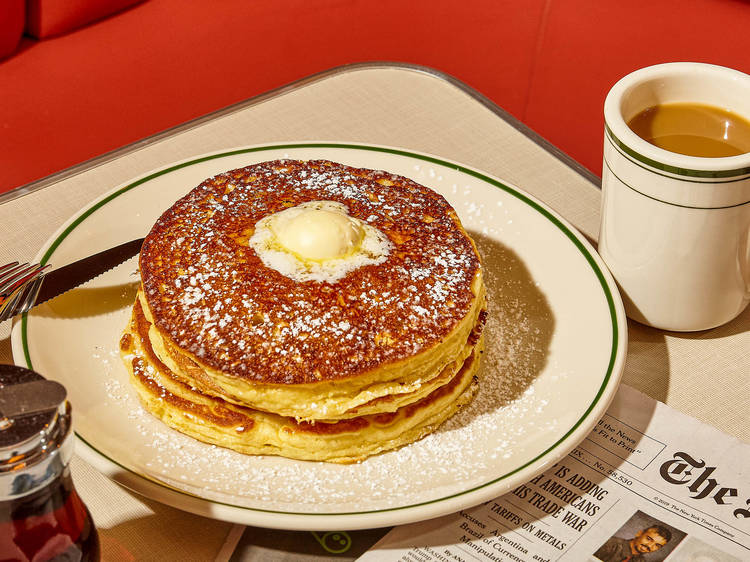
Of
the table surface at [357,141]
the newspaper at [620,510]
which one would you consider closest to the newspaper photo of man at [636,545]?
the newspaper at [620,510]

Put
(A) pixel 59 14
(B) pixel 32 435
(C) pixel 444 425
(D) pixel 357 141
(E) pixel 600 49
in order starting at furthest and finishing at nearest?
(E) pixel 600 49 → (A) pixel 59 14 → (D) pixel 357 141 → (C) pixel 444 425 → (B) pixel 32 435

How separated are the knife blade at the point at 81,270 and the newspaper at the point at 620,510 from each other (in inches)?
23.7

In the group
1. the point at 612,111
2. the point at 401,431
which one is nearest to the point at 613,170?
the point at 612,111

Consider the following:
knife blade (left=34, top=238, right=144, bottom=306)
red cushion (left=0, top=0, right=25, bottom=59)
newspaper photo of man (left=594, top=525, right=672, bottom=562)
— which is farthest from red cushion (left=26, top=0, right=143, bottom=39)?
newspaper photo of man (left=594, top=525, right=672, bottom=562)

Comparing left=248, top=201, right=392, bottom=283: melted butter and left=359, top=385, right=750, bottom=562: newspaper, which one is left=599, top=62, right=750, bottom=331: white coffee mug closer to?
left=359, top=385, right=750, bottom=562: newspaper

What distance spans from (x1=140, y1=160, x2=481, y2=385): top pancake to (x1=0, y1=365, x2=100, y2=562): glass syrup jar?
0.81 ft

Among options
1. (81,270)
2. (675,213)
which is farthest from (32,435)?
(675,213)

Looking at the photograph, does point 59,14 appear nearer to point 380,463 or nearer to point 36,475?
point 380,463

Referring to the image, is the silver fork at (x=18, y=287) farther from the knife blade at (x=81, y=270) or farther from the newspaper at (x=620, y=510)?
the newspaper at (x=620, y=510)

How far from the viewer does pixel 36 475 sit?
715mm

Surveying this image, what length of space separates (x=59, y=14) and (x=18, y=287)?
166 centimetres

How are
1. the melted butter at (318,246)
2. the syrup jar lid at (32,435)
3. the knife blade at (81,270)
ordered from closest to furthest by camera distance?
the syrup jar lid at (32,435) → the melted butter at (318,246) → the knife blade at (81,270)

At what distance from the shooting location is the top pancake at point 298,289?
0.99 metres

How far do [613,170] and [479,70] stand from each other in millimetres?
1910
